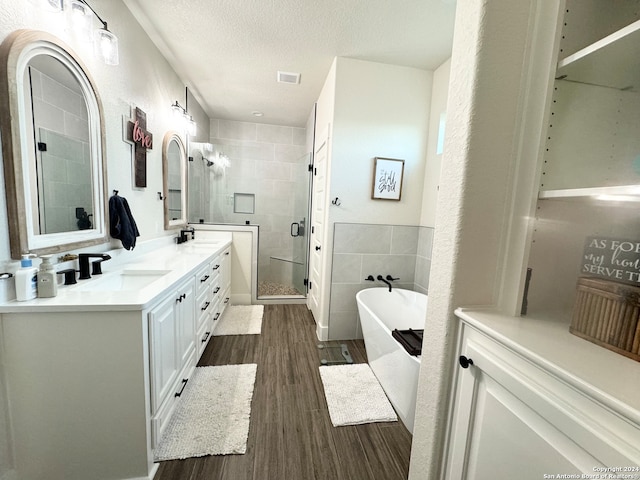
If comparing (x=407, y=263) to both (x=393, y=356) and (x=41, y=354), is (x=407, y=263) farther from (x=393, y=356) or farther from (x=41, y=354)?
(x=41, y=354)

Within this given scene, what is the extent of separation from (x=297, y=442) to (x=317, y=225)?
6.58 ft

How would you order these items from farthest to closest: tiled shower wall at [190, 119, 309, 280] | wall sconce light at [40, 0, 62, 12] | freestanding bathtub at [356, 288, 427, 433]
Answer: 1. tiled shower wall at [190, 119, 309, 280]
2. freestanding bathtub at [356, 288, 427, 433]
3. wall sconce light at [40, 0, 62, 12]

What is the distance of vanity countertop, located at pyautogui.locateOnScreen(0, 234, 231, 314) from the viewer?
1.02 m

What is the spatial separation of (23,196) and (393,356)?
7.04ft

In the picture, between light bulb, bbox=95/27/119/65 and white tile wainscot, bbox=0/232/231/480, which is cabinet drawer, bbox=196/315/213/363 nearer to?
white tile wainscot, bbox=0/232/231/480

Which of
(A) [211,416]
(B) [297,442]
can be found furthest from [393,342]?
(A) [211,416]

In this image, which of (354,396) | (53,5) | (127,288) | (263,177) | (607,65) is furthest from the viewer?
(263,177)

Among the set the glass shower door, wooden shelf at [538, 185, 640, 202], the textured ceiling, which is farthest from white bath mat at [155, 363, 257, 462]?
the textured ceiling

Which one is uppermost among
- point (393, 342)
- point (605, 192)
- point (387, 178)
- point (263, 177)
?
point (263, 177)

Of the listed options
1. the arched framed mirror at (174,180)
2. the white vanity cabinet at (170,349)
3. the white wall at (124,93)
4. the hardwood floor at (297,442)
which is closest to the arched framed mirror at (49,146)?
the white wall at (124,93)

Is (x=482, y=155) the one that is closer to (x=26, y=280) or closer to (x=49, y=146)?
(x=26, y=280)

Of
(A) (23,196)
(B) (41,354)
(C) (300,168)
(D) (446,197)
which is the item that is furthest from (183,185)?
(D) (446,197)

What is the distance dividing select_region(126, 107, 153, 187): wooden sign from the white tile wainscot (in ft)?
3.72

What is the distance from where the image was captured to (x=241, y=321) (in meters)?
2.86
